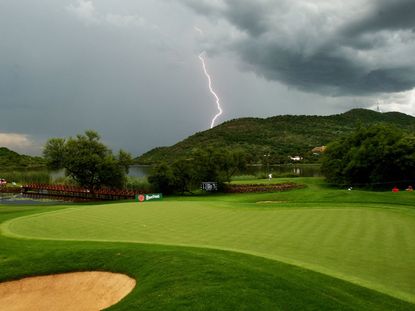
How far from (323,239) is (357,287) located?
439 cm

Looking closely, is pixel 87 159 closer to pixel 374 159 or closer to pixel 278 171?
pixel 374 159

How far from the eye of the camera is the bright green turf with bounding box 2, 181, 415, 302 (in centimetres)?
1002

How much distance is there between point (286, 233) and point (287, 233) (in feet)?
0.12

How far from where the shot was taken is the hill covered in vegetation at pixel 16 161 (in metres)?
130

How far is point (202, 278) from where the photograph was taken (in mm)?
8969

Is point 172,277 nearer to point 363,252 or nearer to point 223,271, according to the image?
point 223,271

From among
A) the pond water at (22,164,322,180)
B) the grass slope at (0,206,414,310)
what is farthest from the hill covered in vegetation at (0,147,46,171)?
the grass slope at (0,206,414,310)

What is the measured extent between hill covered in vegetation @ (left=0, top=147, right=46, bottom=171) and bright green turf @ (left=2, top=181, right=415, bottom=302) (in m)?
117

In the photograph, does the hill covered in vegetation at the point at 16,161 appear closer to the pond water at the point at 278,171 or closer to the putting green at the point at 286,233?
the pond water at the point at 278,171

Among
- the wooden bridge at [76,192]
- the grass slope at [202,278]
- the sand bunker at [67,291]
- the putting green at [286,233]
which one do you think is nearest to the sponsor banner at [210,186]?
the wooden bridge at [76,192]

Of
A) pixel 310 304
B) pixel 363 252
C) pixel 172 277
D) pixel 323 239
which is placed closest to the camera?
pixel 310 304

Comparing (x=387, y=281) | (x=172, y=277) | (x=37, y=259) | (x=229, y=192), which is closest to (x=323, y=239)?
(x=387, y=281)

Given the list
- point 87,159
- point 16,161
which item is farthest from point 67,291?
point 16,161

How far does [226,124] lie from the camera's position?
19362cm
